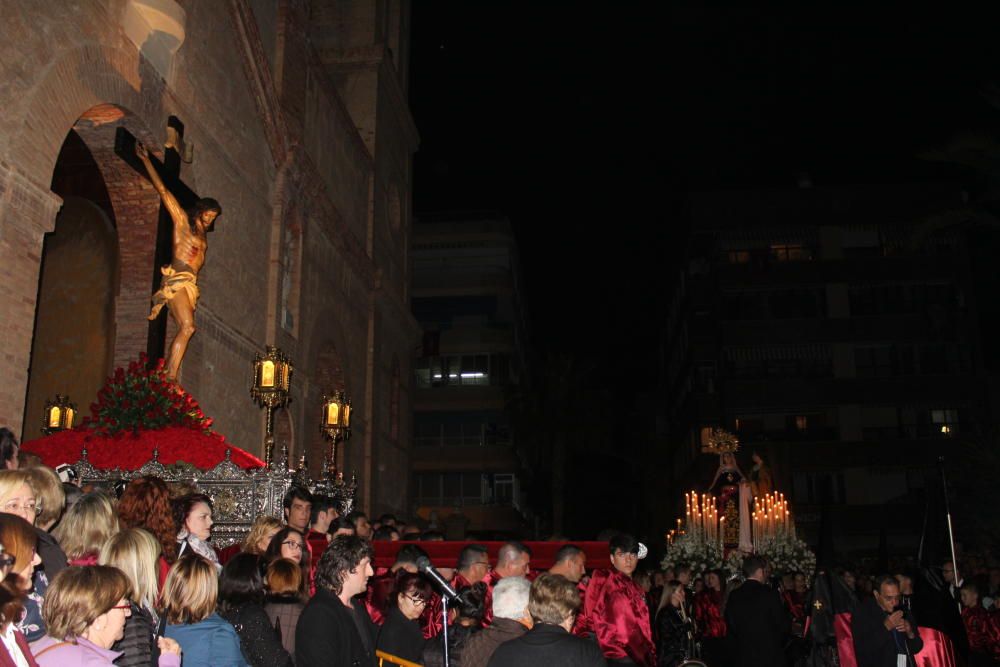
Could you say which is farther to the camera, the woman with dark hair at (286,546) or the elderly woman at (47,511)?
the woman with dark hair at (286,546)

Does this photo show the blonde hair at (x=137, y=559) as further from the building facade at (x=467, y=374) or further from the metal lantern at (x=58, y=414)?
the building facade at (x=467, y=374)

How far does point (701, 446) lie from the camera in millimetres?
48875

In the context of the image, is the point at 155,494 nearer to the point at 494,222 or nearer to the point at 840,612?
the point at 840,612

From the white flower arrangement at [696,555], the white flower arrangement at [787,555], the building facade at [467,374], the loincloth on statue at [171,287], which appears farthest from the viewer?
the building facade at [467,374]

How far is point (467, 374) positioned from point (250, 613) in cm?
4729

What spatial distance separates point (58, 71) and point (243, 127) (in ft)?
22.4

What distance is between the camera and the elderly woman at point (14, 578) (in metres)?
3.59

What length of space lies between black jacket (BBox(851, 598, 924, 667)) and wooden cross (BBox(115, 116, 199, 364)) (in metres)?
9.92

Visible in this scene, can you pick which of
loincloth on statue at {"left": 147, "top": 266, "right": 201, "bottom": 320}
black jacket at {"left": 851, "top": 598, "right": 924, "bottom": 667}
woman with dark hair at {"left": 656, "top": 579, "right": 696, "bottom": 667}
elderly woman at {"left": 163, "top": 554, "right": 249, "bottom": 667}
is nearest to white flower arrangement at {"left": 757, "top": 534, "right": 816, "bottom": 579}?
woman with dark hair at {"left": 656, "top": 579, "right": 696, "bottom": 667}

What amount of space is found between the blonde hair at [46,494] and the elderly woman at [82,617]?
1199mm

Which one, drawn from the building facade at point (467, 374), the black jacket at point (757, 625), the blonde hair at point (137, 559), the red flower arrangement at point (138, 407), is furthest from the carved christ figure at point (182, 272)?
the building facade at point (467, 374)

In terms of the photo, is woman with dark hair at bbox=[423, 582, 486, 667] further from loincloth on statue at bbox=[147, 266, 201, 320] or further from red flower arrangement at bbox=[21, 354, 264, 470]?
loincloth on statue at bbox=[147, 266, 201, 320]

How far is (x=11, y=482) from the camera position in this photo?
509 centimetres

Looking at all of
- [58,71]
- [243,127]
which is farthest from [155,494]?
[243,127]
